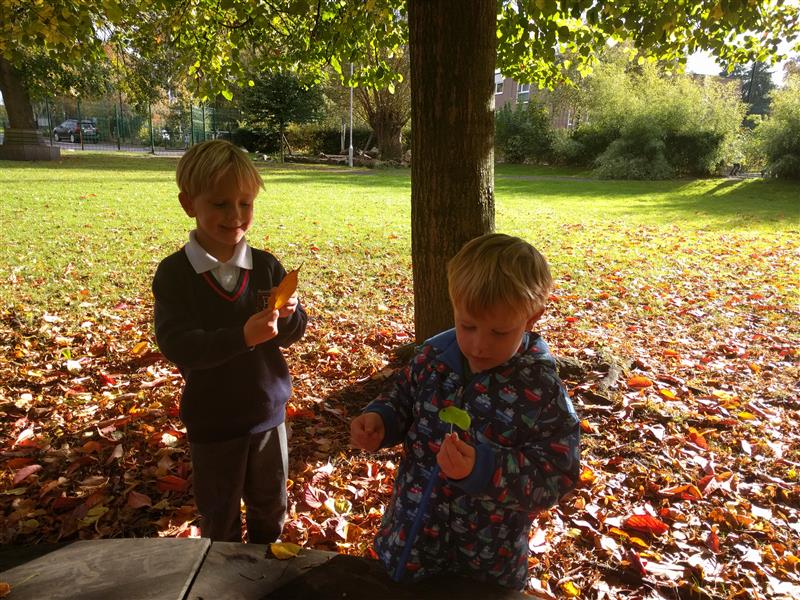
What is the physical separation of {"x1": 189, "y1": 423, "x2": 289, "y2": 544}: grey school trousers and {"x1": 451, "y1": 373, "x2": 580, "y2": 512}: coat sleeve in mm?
1007

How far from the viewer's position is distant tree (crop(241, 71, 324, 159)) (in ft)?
111

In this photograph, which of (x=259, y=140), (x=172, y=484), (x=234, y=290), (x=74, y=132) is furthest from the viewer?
(x=74, y=132)

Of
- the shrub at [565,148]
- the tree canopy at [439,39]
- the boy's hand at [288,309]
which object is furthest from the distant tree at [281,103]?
the boy's hand at [288,309]

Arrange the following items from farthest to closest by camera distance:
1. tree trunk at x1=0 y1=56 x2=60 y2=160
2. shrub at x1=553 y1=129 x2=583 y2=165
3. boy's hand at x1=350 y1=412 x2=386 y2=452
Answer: shrub at x1=553 y1=129 x2=583 y2=165 < tree trunk at x1=0 y1=56 x2=60 y2=160 < boy's hand at x1=350 y1=412 x2=386 y2=452

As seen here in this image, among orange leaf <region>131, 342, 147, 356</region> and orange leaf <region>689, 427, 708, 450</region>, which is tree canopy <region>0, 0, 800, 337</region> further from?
orange leaf <region>131, 342, 147, 356</region>

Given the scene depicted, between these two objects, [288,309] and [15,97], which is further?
[15,97]

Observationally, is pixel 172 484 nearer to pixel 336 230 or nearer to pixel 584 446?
pixel 584 446

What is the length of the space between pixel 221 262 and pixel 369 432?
0.82 meters

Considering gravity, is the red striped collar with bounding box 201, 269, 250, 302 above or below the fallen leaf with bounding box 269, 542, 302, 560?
above

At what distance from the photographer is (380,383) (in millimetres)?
4281

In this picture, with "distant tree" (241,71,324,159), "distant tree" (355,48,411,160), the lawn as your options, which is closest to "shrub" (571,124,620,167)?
"distant tree" (355,48,411,160)

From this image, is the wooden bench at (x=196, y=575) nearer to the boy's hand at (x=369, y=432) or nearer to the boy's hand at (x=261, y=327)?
the boy's hand at (x=369, y=432)

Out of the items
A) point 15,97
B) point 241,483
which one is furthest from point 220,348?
point 15,97

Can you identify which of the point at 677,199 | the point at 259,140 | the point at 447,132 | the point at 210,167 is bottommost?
the point at 677,199
